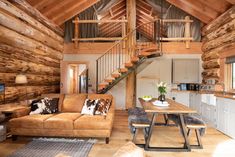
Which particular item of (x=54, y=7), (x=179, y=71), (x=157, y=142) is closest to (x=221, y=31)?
(x=179, y=71)

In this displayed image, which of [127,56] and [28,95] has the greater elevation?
[127,56]

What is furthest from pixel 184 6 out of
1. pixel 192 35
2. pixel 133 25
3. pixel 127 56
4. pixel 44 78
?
pixel 44 78

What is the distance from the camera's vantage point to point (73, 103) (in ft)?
15.7

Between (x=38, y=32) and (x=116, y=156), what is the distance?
5.50 metres

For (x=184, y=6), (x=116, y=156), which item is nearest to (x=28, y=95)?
(x=116, y=156)

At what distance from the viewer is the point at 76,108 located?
4742 mm

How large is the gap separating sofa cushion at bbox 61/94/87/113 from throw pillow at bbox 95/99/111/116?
53 cm

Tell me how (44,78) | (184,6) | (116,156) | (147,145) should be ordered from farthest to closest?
(184,6) < (44,78) < (147,145) < (116,156)

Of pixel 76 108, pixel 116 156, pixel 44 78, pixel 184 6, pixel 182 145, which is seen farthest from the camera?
pixel 184 6

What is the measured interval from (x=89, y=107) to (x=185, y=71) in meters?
4.53

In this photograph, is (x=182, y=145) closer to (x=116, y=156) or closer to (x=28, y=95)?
(x=116, y=156)

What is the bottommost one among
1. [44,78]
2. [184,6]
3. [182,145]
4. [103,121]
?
[182,145]

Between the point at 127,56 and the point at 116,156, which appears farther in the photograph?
the point at 127,56

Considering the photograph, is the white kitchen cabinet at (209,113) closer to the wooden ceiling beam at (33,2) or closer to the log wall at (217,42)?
the log wall at (217,42)
